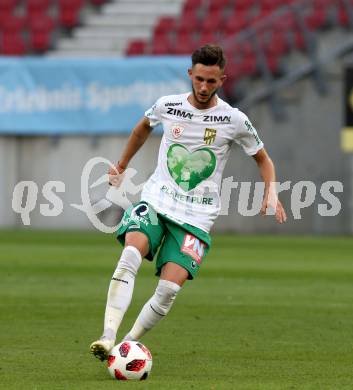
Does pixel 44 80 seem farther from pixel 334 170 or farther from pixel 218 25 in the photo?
pixel 334 170

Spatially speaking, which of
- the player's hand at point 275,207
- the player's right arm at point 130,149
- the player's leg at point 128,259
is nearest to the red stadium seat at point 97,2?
the player's right arm at point 130,149

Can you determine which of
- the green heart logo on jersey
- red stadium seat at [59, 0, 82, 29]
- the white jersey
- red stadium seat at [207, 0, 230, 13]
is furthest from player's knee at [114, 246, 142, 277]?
red stadium seat at [59, 0, 82, 29]

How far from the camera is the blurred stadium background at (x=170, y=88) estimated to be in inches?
1033

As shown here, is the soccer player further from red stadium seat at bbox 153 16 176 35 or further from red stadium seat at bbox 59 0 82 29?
red stadium seat at bbox 59 0 82 29

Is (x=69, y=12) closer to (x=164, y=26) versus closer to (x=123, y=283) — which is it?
(x=164, y=26)

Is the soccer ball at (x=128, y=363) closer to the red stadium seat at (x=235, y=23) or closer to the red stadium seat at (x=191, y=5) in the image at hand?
the red stadium seat at (x=235, y=23)

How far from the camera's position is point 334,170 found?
26391mm

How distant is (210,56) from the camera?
7562 mm

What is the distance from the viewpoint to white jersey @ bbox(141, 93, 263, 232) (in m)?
7.79

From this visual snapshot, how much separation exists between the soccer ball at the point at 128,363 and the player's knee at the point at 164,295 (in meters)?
0.46

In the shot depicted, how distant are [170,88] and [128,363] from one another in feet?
A: 64.7

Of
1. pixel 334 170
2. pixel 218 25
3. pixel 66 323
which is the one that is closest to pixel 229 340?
pixel 66 323

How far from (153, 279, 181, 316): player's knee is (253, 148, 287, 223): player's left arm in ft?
2.41

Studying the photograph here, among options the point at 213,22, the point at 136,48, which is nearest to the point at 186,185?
the point at 213,22
